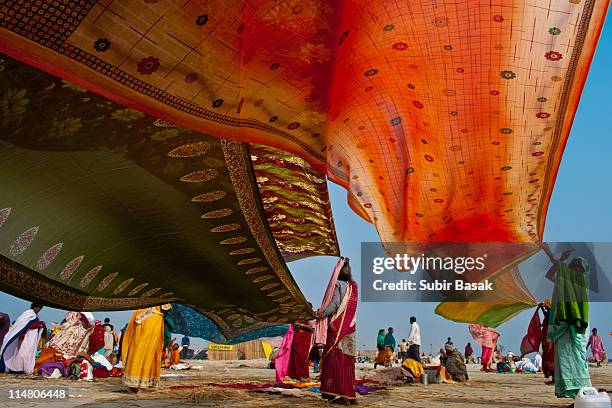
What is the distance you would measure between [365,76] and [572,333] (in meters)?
4.20

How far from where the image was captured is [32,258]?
4.89 meters

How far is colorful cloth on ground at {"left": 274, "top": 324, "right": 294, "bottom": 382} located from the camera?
35.9 feet

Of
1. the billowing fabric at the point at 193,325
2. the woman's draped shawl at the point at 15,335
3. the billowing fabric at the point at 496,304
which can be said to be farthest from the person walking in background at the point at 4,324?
the billowing fabric at the point at 496,304

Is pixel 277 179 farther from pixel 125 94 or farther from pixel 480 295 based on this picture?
pixel 480 295

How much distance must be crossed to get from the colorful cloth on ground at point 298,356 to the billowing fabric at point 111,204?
4592mm

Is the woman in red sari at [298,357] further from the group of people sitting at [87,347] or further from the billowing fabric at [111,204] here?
the billowing fabric at [111,204]

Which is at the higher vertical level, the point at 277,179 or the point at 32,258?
the point at 277,179

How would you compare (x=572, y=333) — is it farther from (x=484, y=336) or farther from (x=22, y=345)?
(x=484, y=336)

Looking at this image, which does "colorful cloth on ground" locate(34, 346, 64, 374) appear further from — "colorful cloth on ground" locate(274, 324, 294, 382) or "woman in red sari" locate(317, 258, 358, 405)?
"woman in red sari" locate(317, 258, 358, 405)

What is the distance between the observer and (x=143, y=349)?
853 centimetres

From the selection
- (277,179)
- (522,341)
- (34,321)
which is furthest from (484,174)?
(34,321)

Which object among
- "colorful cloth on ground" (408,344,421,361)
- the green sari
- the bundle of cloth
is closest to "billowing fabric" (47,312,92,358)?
"colorful cloth on ground" (408,344,421,361)

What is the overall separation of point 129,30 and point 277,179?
6171 mm

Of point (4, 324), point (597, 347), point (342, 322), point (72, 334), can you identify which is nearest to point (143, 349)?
point (342, 322)
